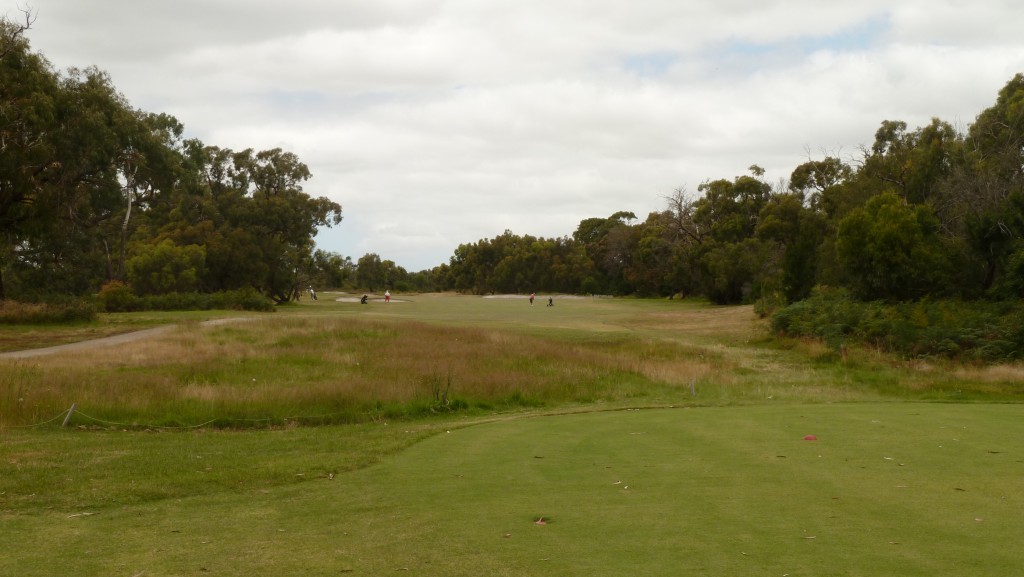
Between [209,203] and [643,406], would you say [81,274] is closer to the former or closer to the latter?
[209,203]

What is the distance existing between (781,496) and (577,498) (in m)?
2.03

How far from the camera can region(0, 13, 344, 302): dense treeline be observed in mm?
31922

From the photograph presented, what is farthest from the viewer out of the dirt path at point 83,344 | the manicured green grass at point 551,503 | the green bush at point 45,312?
the green bush at point 45,312

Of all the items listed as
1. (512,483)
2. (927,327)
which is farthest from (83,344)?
(927,327)

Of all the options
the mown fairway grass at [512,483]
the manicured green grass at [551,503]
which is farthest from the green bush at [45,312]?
the manicured green grass at [551,503]

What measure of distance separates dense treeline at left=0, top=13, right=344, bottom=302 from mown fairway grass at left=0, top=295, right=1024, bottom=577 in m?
14.9

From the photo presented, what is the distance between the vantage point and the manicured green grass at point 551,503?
19.9 ft

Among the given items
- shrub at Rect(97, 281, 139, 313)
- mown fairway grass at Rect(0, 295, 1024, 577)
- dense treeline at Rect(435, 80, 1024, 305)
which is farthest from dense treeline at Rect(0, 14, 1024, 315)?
mown fairway grass at Rect(0, 295, 1024, 577)

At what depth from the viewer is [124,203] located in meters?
61.2

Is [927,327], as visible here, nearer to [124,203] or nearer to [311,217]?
[124,203]

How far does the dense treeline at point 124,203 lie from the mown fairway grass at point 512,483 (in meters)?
14.9

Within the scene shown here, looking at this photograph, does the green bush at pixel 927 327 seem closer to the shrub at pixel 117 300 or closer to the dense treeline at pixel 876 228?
the dense treeline at pixel 876 228

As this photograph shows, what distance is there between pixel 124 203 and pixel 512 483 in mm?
60530

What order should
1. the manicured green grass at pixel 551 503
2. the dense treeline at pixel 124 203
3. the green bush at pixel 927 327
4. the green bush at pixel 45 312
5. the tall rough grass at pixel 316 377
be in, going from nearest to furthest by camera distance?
the manicured green grass at pixel 551 503
the tall rough grass at pixel 316 377
the green bush at pixel 927 327
the dense treeline at pixel 124 203
the green bush at pixel 45 312
